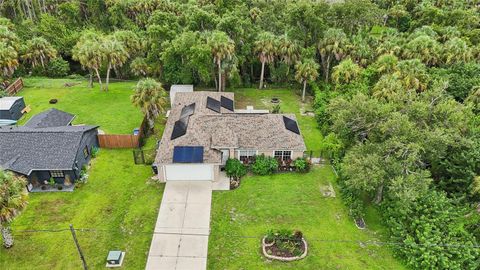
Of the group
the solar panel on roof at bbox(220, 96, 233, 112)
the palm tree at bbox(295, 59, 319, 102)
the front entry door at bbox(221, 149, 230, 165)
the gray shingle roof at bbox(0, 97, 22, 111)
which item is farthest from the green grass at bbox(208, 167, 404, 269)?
the gray shingle roof at bbox(0, 97, 22, 111)

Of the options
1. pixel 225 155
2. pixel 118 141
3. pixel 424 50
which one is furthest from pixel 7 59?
pixel 424 50

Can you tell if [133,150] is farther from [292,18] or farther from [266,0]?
[266,0]

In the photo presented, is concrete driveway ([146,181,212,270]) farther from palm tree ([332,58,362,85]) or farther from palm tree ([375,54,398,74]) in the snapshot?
palm tree ([375,54,398,74])

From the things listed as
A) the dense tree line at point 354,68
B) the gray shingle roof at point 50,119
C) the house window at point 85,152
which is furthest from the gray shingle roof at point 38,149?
the dense tree line at point 354,68

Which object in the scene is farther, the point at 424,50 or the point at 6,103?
the point at 424,50

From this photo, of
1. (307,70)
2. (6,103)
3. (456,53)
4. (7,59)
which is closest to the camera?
(6,103)

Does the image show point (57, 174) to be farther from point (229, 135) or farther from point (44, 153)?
point (229, 135)

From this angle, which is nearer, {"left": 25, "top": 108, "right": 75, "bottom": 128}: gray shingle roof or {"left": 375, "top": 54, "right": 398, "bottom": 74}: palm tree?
{"left": 25, "top": 108, "right": 75, "bottom": 128}: gray shingle roof
